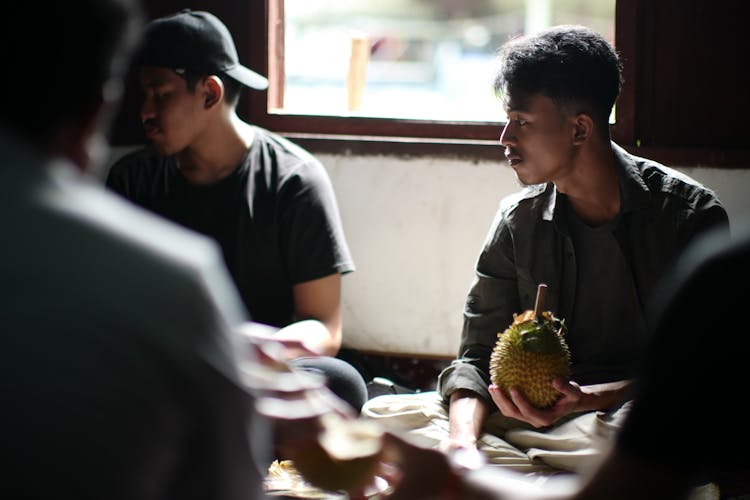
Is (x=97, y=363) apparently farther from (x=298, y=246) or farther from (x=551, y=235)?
(x=298, y=246)

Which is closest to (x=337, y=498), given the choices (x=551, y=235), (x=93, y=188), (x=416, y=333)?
(x=551, y=235)

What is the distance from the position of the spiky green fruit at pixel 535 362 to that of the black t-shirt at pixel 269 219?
742mm

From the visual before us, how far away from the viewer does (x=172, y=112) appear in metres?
2.87

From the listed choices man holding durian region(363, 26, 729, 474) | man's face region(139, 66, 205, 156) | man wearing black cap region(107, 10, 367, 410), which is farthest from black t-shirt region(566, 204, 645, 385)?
man's face region(139, 66, 205, 156)

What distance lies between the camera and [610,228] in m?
2.39

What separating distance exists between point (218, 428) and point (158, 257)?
0.19m

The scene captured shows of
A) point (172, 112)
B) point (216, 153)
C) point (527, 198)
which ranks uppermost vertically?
point (172, 112)

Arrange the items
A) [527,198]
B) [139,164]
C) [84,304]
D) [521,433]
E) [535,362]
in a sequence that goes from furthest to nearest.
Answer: [139,164] → [527,198] → [521,433] → [535,362] → [84,304]

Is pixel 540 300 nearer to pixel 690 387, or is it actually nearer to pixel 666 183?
pixel 666 183

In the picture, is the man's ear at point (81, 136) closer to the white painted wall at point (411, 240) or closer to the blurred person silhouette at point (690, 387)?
the blurred person silhouette at point (690, 387)

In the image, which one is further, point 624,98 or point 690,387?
point 624,98

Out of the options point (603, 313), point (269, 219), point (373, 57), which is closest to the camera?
point (603, 313)

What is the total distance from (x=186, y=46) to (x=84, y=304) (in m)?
2.19

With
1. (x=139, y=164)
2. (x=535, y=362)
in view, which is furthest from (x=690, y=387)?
(x=139, y=164)
